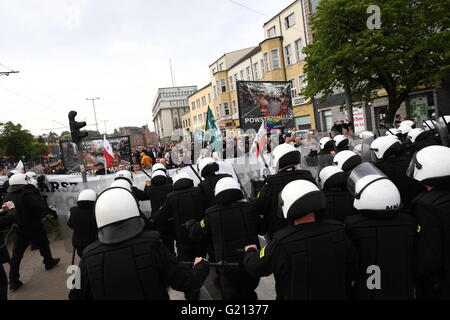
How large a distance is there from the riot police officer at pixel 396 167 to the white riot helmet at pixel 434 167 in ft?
5.33

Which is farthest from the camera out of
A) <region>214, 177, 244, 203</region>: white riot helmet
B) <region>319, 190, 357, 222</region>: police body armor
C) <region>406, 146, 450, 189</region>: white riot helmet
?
<region>319, 190, 357, 222</region>: police body armor

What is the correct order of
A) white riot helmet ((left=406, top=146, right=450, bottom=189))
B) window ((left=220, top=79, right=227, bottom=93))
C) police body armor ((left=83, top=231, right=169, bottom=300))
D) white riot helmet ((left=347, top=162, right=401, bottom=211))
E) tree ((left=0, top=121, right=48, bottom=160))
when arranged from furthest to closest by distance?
window ((left=220, top=79, right=227, bottom=93)) → tree ((left=0, top=121, right=48, bottom=160)) → white riot helmet ((left=406, top=146, right=450, bottom=189)) → white riot helmet ((left=347, top=162, right=401, bottom=211)) → police body armor ((left=83, top=231, right=169, bottom=300))

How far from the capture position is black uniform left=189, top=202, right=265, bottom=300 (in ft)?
10.6

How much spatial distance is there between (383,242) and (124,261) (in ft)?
5.89

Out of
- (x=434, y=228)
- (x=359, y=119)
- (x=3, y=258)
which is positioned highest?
(x=359, y=119)

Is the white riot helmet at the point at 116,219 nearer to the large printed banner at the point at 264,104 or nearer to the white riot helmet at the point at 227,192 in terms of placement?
the white riot helmet at the point at 227,192

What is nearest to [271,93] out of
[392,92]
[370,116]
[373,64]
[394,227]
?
[373,64]

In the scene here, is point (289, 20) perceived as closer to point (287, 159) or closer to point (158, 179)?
point (158, 179)

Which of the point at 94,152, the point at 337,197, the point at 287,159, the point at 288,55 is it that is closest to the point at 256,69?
the point at 288,55

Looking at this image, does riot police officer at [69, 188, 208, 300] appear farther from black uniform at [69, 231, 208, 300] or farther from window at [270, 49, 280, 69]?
window at [270, 49, 280, 69]

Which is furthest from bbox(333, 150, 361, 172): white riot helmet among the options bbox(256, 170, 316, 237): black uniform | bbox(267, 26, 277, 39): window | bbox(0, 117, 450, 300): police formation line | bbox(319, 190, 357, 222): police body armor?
bbox(267, 26, 277, 39): window

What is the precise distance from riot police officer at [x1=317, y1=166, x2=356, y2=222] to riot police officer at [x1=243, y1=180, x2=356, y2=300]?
3.51 feet

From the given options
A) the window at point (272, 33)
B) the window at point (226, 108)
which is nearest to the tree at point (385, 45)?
the window at point (272, 33)

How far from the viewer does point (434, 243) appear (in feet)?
7.48
